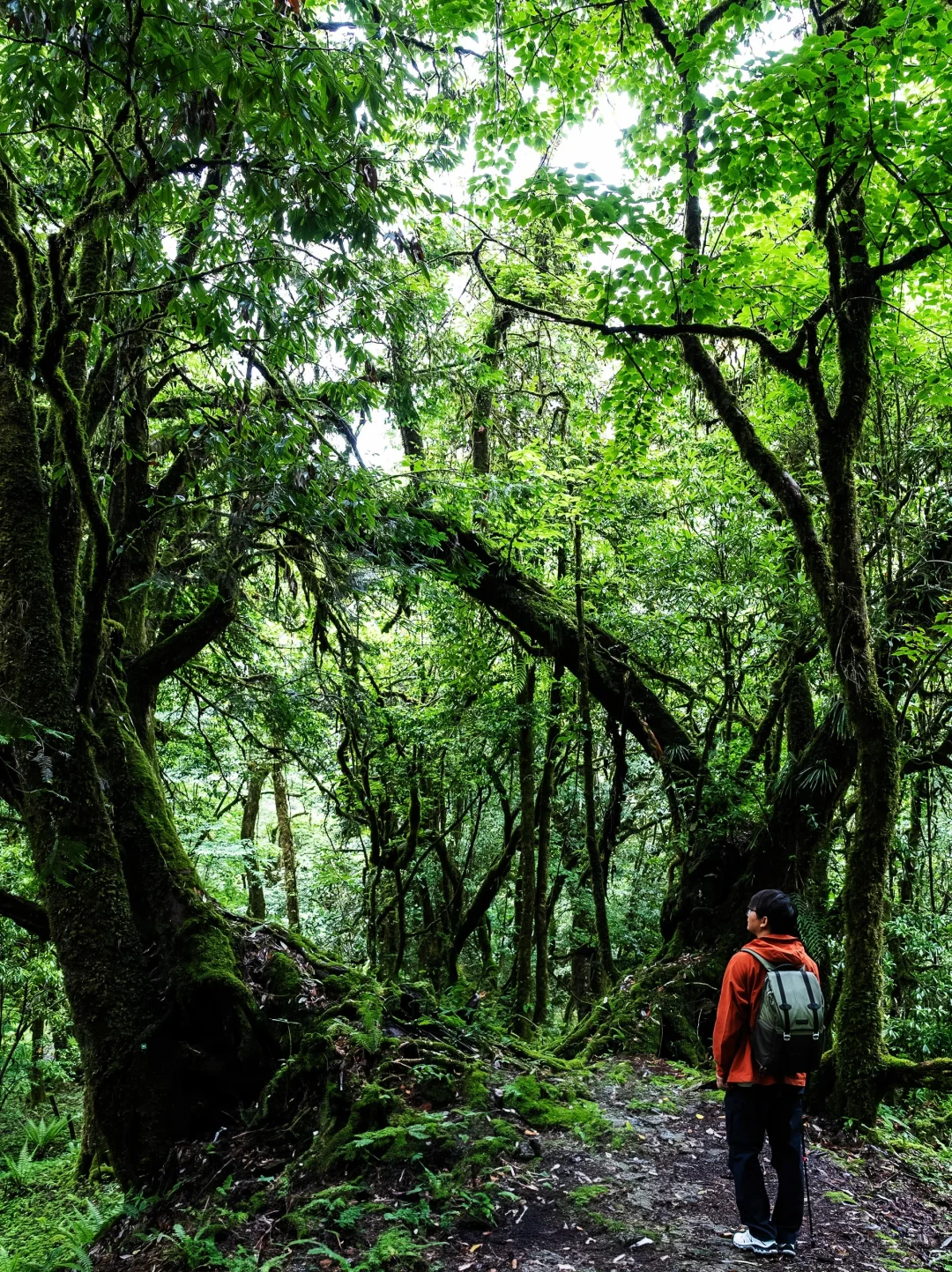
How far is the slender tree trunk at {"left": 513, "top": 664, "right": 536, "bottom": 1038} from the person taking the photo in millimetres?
9438

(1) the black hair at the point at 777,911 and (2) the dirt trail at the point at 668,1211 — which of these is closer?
(2) the dirt trail at the point at 668,1211

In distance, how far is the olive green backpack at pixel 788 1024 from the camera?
3.69 metres

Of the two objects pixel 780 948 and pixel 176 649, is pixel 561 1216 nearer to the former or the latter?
pixel 780 948

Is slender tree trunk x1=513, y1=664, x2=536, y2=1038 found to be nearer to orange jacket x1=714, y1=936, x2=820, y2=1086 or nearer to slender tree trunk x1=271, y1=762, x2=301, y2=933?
slender tree trunk x1=271, y1=762, x2=301, y2=933

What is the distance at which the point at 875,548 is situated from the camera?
22.6 ft

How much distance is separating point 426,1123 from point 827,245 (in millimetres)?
6659

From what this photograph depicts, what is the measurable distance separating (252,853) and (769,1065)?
11246 millimetres

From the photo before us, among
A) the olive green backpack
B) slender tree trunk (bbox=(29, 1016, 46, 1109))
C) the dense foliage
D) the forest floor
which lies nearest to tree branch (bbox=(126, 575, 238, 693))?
the dense foliage

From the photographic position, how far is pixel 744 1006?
393cm

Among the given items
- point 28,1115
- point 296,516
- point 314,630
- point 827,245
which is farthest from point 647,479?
point 28,1115

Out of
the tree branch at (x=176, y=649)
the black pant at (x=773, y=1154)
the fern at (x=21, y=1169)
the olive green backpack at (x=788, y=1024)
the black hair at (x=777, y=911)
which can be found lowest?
the fern at (x=21, y=1169)

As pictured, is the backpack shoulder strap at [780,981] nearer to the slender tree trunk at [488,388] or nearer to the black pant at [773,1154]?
the black pant at [773,1154]

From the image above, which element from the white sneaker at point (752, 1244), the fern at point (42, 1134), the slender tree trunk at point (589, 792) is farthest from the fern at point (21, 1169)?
the white sneaker at point (752, 1244)

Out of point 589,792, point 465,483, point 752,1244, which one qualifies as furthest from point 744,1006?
point 465,483
